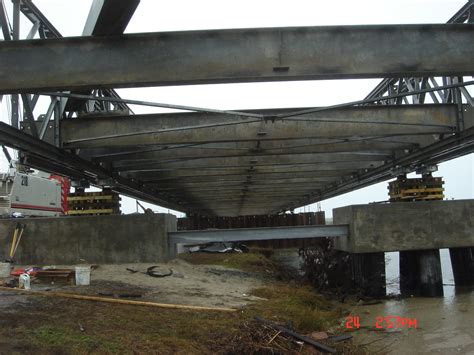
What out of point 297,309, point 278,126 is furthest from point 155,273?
point 278,126

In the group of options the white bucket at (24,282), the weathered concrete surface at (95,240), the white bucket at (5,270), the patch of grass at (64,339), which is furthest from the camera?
the weathered concrete surface at (95,240)

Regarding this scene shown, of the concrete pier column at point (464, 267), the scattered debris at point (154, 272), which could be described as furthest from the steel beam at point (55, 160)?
the concrete pier column at point (464, 267)

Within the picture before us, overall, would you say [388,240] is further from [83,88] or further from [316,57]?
[83,88]

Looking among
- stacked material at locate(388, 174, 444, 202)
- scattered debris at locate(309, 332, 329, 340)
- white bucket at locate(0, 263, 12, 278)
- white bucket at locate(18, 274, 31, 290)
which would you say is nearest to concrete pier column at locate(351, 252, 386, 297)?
stacked material at locate(388, 174, 444, 202)

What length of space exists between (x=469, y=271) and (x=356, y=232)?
17.1 ft

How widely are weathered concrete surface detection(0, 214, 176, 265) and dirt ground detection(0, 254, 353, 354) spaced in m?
1.13

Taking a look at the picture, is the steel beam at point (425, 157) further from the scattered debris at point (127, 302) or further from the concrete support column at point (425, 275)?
the scattered debris at point (127, 302)

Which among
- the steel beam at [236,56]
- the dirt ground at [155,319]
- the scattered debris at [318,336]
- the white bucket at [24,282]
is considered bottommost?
the scattered debris at [318,336]

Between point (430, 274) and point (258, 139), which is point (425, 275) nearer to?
point (430, 274)

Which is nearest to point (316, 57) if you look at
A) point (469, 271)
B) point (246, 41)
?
point (246, 41)

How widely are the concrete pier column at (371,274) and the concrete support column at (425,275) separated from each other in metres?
1.16

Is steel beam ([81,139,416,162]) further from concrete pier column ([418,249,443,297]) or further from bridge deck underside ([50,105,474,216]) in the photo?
concrete pier column ([418,249,443,297])

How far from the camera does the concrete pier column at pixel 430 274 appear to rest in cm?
1557
